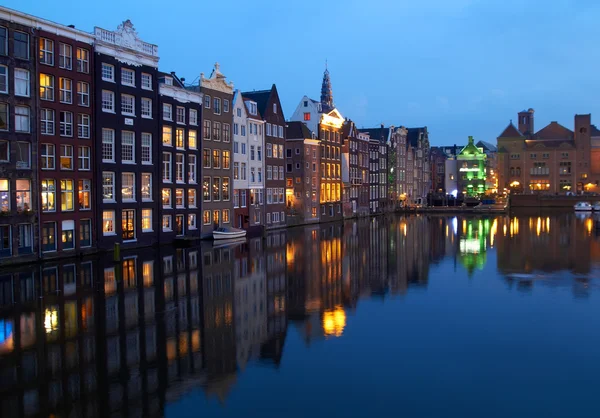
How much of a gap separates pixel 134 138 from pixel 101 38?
8.28 meters

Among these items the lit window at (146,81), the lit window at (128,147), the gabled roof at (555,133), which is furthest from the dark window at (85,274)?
the gabled roof at (555,133)

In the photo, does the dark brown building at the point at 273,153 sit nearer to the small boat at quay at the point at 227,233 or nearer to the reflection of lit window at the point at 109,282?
the small boat at quay at the point at 227,233

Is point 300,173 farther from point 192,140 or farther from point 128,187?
point 128,187

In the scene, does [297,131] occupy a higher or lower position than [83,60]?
lower

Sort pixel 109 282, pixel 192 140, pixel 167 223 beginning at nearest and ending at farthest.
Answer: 1. pixel 109 282
2. pixel 167 223
3. pixel 192 140

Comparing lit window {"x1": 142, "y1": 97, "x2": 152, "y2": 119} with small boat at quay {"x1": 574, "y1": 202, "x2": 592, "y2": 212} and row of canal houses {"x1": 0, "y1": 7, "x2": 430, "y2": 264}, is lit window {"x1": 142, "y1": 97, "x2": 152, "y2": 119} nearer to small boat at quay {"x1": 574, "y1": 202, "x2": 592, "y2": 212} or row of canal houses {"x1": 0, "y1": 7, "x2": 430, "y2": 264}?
row of canal houses {"x1": 0, "y1": 7, "x2": 430, "y2": 264}

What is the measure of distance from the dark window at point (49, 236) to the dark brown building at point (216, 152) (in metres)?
18.4

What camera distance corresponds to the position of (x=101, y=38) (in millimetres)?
46969

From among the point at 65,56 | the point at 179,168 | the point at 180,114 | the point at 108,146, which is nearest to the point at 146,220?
the point at 179,168

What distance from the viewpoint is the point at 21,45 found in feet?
133

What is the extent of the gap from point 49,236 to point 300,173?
45882 millimetres

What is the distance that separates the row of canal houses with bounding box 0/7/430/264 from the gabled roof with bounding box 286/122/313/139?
5474 millimetres

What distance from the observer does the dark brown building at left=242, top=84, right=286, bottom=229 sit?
245 feet

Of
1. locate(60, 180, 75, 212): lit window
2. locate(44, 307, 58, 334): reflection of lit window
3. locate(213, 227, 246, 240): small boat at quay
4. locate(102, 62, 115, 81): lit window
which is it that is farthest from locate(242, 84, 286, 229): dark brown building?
locate(44, 307, 58, 334): reflection of lit window
